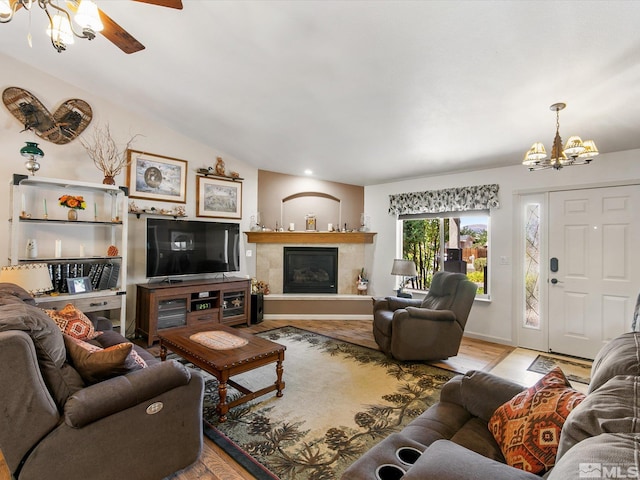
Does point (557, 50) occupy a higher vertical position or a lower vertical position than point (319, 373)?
higher

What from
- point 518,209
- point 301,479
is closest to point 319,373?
point 301,479

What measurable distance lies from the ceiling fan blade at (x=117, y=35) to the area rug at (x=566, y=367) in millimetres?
4647

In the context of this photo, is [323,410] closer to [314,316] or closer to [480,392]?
[480,392]

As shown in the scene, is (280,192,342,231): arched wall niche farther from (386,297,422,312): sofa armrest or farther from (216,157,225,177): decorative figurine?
(386,297,422,312): sofa armrest

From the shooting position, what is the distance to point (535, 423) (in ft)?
3.96

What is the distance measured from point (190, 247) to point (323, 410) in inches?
119

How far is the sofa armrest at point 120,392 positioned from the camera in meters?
1.42

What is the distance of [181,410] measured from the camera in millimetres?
1771

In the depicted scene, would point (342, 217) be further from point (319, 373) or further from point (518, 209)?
point (319, 373)

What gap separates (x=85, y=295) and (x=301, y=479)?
3044 mm

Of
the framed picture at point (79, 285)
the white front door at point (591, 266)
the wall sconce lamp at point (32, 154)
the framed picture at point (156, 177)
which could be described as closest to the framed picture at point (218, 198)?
the framed picture at point (156, 177)

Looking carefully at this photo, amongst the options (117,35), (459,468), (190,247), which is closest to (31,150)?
(190,247)

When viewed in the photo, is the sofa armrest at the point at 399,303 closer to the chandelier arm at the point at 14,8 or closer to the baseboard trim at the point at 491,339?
the baseboard trim at the point at 491,339

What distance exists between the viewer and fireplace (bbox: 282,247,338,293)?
5.60 metres
